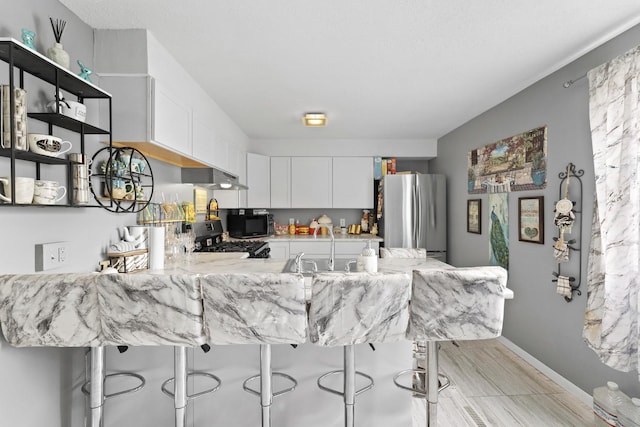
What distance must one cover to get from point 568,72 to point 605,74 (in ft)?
1.51

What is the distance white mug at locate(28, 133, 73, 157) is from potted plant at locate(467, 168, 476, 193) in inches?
156

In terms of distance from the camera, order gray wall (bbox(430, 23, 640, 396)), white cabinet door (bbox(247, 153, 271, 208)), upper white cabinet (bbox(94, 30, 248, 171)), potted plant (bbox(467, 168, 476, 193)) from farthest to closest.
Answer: white cabinet door (bbox(247, 153, 271, 208)) < potted plant (bbox(467, 168, 476, 193)) < gray wall (bbox(430, 23, 640, 396)) < upper white cabinet (bbox(94, 30, 248, 171))

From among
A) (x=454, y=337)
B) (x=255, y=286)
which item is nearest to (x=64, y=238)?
(x=255, y=286)

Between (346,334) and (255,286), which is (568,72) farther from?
(255,286)

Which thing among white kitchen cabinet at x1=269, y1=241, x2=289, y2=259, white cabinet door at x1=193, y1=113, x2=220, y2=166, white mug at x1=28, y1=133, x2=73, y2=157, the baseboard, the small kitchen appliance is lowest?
the baseboard

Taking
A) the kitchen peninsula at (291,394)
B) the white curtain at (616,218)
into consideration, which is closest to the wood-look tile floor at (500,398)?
the kitchen peninsula at (291,394)

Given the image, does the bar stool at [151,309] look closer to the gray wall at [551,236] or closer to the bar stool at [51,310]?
the bar stool at [51,310]

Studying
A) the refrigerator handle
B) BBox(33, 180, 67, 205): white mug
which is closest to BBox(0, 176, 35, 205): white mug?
BBox(33, 180, 67, 205): white mug

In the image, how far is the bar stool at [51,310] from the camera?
57.4 inches

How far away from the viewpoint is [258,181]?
5.27 meters

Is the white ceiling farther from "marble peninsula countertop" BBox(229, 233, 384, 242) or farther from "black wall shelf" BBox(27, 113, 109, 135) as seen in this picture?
"marble peninsula countertop" BBox(229, 233, 384, 242)

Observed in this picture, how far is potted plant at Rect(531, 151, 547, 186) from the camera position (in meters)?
2.96

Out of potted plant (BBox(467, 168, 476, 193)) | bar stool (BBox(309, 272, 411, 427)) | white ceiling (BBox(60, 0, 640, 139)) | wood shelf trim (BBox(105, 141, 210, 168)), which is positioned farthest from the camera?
potted plant (BBox(467, 168, 476, 193))

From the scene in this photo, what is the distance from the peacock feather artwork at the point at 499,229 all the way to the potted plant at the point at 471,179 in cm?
45
